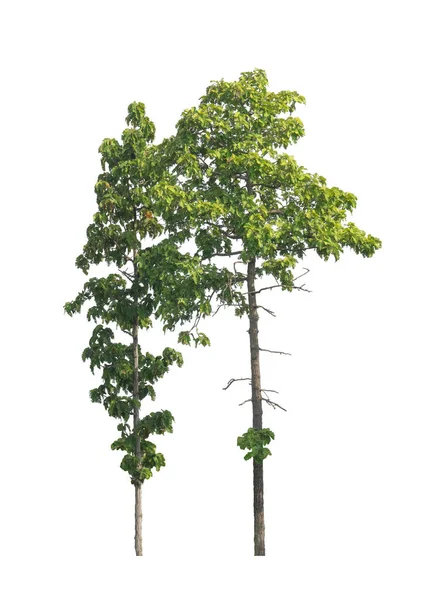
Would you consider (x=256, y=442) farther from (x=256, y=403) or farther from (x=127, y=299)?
(x=127, y=299)

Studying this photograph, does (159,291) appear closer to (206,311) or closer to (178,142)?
(206,311)

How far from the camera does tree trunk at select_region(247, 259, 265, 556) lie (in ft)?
66.8

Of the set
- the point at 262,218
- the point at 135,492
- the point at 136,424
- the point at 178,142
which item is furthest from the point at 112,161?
the point at 135,492

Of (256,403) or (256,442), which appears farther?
(256,403)

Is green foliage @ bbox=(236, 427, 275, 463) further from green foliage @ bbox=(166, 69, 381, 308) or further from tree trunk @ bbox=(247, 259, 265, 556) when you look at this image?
green foliage @ bbox=(166, 69, 381, 308)

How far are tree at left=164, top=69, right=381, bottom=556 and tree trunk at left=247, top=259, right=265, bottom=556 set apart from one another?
0.02 m

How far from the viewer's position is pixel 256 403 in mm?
20422

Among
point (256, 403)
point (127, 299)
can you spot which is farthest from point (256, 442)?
point (127, 299)

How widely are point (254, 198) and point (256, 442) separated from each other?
478cm

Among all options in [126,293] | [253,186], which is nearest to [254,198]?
[253,186]

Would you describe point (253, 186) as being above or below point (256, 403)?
above

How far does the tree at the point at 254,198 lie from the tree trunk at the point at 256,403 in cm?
2

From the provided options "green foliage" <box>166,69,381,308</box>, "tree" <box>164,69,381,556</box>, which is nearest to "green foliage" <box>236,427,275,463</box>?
"tree" <box>164,69,381,556</box>

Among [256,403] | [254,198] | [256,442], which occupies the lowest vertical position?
[256,442]
